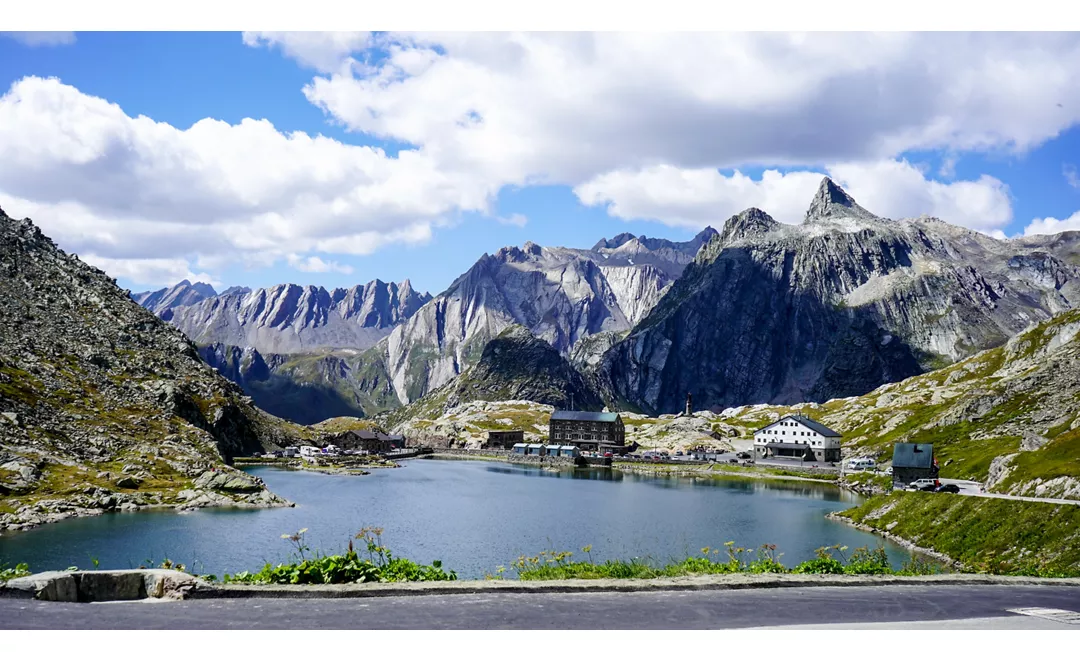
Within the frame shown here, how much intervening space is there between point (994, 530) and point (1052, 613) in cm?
4574

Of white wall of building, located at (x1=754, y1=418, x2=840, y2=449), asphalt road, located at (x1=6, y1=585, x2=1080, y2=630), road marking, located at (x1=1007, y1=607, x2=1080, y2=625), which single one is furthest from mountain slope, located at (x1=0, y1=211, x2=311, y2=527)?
white wall of building, located at (x1=754, y1=418, x2=840, y2=449)

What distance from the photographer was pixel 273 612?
1880 centimetres

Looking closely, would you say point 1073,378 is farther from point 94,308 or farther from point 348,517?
point 94,308

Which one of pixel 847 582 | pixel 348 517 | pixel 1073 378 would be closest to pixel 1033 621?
pixel 847 582

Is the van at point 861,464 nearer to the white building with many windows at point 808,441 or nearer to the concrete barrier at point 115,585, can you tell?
the white building with many windows at point 808,441

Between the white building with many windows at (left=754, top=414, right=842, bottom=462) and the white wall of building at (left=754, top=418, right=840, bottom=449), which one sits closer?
the white building with many windows at (left=754, top=414, right=842, bottom=462)

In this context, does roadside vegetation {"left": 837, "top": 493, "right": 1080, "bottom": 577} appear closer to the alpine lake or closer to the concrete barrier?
the alpine lake

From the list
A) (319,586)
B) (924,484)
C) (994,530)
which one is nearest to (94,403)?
(319,586)

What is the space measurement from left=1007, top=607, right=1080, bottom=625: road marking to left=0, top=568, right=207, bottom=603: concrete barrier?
22.6m

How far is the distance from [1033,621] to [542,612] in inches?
512

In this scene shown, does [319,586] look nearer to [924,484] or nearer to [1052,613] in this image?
[1052,613]

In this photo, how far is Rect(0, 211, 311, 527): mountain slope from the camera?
92438 millimetres

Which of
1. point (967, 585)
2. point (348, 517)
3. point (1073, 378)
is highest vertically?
point (1073, 378)

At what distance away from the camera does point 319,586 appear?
69.5 feet
